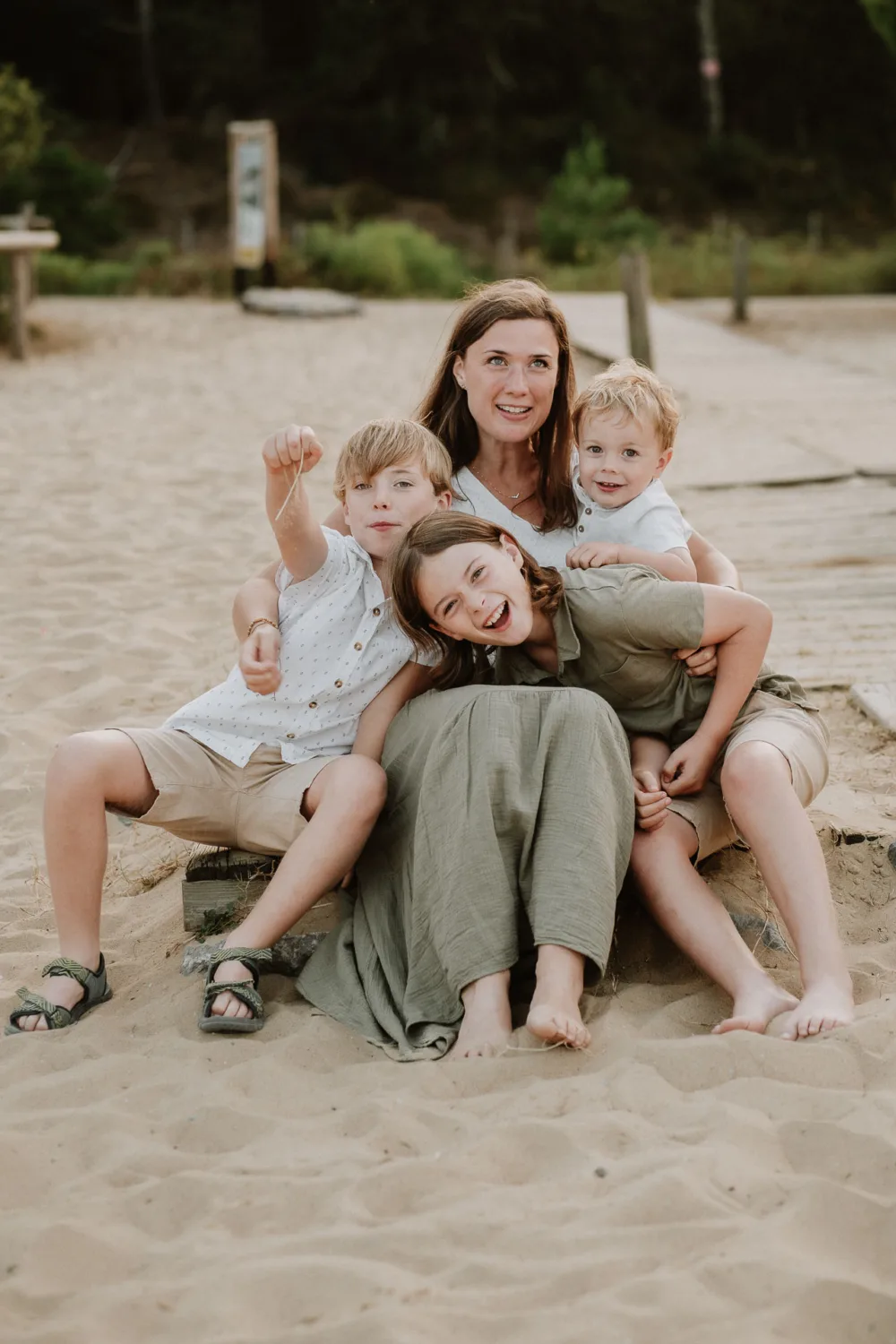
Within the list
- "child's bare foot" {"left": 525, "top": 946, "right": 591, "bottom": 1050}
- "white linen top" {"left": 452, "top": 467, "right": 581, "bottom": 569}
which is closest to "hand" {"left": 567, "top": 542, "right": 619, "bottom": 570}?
"white linen top" {"left": 452, "top": 467, "right": 581, "bottom": 569}

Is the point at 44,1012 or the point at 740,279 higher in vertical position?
the point at 740,279

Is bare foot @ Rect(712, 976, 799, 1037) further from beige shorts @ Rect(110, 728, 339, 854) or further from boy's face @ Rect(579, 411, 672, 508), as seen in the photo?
boy's face @ Rect(579, 411, 672, 508)

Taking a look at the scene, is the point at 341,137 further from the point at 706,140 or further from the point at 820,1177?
the point at 820,1177

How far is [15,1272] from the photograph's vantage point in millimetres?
2086

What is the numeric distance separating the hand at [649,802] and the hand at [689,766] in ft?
0.14

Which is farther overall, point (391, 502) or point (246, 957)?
point (391, 502)

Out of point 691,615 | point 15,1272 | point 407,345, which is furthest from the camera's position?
point 407,345

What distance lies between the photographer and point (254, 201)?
17453 mm

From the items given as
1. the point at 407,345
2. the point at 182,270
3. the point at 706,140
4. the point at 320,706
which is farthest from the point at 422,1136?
the point at 706,140

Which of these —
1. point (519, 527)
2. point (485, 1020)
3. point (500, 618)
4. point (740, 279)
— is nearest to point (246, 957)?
point (485, 1020)

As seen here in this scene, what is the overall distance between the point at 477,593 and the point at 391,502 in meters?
0.40

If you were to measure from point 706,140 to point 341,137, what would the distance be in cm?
875

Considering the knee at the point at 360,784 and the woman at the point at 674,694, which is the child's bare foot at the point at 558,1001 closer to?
the woman at the point at 674,694

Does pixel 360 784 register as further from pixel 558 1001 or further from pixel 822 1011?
pixel 822 1011
